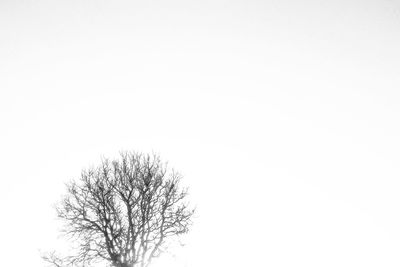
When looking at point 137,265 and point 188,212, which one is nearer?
point 137,265

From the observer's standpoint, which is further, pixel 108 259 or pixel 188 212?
pixel 188 212

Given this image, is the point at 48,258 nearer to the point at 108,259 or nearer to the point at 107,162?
the point at 108,259

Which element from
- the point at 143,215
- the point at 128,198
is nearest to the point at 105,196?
the point at 128,198

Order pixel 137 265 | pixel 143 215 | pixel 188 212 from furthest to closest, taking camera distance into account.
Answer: pixel 188 212
pixel 143 215
pixel 137 265

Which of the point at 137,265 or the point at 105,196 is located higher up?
the point at 105,196

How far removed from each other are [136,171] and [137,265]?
449cm

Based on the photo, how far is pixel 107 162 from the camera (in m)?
16.9

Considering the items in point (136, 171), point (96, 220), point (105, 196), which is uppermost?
point (136, 171)

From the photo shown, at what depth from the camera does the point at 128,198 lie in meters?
15.5

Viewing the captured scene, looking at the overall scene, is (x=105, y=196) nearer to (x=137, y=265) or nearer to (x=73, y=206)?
(x=73, y=206)

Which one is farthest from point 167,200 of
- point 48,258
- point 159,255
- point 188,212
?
point 48,258

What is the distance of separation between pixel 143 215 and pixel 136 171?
88.7 inches

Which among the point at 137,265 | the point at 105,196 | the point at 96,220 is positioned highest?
the point at 105,196

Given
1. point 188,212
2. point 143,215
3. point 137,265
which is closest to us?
point 137,265
